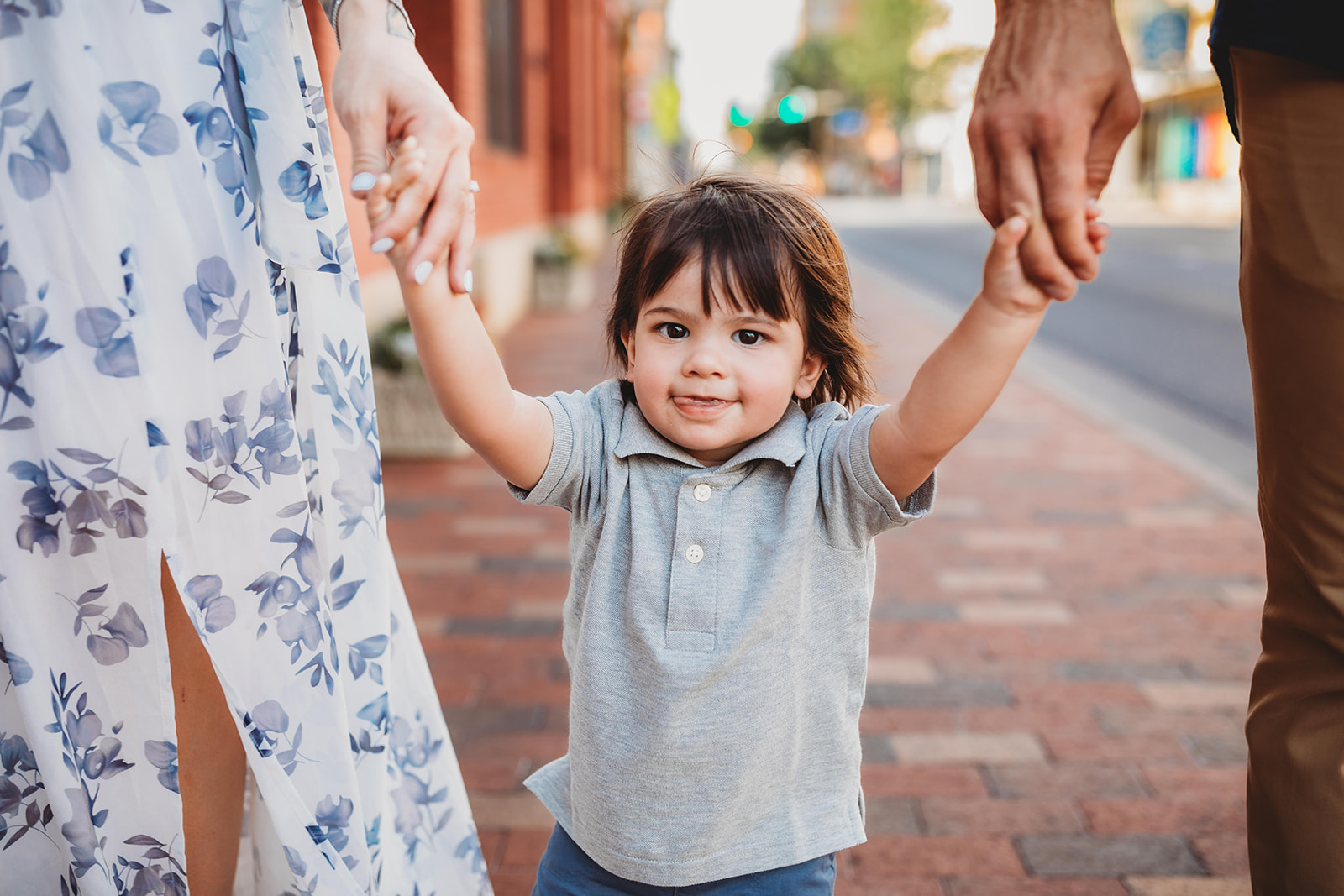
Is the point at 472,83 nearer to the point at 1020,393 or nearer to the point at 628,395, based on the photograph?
the point at 1020,393

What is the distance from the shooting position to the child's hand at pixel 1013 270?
1219 millimetres

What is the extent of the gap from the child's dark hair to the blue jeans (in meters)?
0.67

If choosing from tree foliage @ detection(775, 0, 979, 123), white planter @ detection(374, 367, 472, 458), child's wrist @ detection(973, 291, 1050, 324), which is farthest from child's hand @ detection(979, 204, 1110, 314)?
tree foliage @ detection(775, 0, 979, 123)

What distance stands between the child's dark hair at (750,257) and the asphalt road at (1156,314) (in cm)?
497

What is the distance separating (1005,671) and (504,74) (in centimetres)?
866

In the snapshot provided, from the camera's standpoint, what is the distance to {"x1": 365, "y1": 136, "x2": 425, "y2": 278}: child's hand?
1.20 m

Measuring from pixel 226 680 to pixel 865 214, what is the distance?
38.8 m

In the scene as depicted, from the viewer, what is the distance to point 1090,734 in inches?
111

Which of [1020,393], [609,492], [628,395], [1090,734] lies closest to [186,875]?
[609,492]

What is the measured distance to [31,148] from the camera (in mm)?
1253

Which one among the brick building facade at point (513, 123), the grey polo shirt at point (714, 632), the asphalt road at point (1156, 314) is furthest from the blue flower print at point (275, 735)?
the asphalt road at point (1156, 314)

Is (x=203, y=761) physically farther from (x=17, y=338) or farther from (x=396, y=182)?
(x=396, y=182)

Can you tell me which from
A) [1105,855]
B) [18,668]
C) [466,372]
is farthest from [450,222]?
[1105,855]

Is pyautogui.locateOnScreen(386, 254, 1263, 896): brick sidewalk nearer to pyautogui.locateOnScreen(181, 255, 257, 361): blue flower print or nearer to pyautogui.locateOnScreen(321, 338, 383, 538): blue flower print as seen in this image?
pyautogui.locateOnScreen(321, 338, 383, 538): blue flower print
